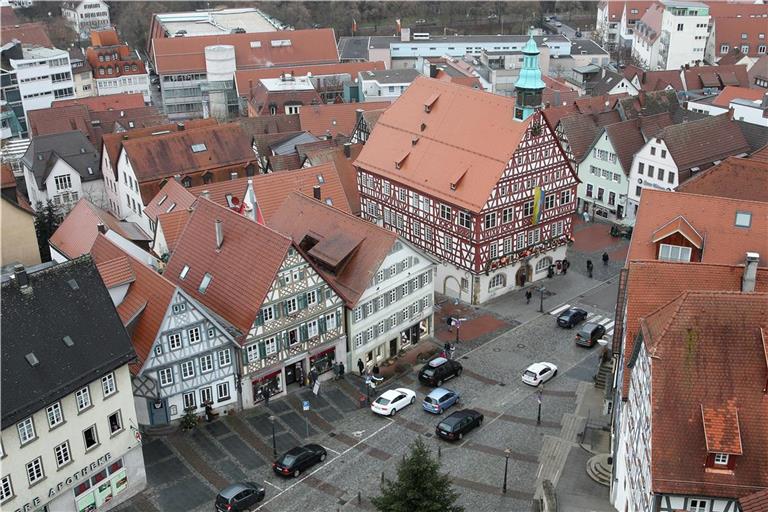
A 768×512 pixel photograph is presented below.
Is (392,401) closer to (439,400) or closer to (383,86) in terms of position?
(439,400)

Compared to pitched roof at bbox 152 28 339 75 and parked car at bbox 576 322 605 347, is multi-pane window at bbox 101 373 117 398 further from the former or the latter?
pitched roof at bbox 152 28 339 75

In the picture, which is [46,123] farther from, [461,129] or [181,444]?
[181,444]

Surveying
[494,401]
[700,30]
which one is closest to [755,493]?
[494,401]

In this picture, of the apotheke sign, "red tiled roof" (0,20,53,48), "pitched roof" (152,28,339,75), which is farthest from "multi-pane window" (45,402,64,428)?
"red tiled roof" (0,20,53,48)

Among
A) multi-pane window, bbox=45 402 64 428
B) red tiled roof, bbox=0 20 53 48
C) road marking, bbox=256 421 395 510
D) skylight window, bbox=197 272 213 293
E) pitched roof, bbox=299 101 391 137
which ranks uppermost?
red tiled roof, bbox=0 20 53 48

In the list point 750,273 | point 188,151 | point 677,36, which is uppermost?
point 677,36

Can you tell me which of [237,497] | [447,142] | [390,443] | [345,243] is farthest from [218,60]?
[237,497]

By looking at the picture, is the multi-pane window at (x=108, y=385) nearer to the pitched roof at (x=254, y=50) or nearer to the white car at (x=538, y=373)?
the white car at (x=538, y=373)
